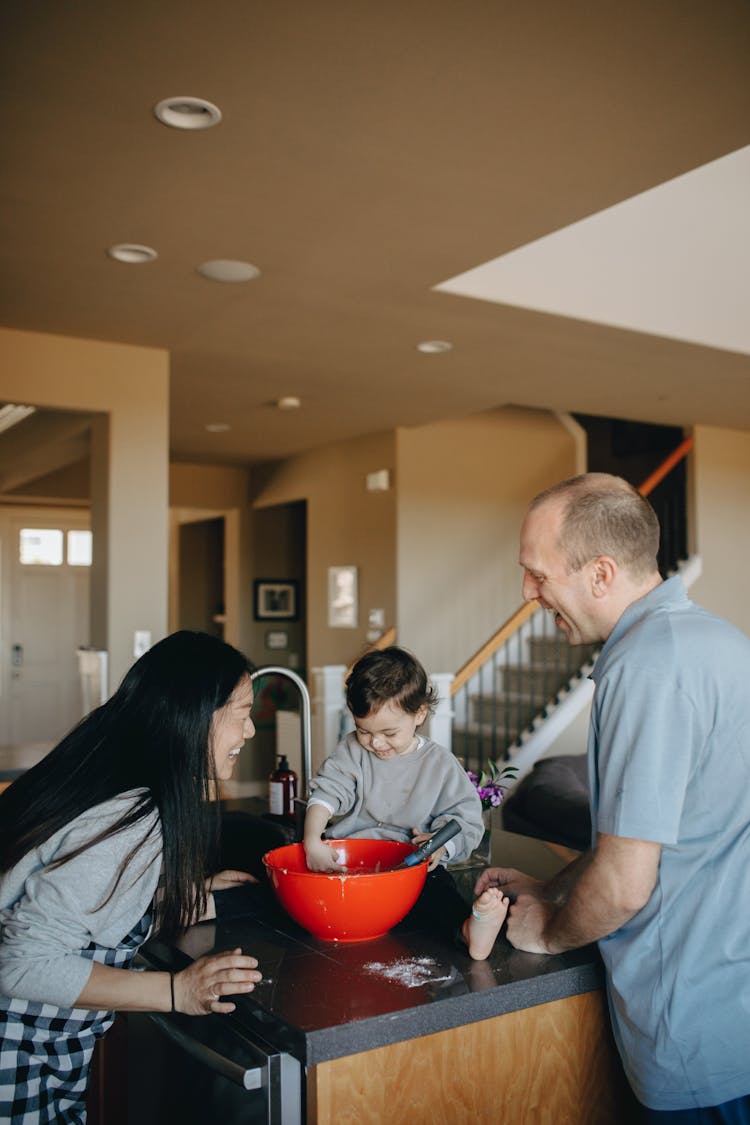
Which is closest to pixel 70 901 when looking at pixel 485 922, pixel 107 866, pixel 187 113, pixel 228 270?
pixel 107 866

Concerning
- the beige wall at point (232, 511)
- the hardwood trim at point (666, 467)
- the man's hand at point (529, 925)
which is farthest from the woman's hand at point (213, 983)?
the beige wall at point (232, 511)

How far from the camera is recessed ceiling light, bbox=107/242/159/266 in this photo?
356 centimetres

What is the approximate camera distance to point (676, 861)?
137cm

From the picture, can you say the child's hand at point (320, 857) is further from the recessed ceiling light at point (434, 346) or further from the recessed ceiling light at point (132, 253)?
the recessed ceiling light at point (434, 346)

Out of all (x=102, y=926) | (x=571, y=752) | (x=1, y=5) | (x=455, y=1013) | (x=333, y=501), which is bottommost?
(x=571, y=752)

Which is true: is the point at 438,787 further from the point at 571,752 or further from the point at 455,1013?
the point at 571,752

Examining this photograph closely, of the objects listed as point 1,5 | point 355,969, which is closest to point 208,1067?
point 355,969

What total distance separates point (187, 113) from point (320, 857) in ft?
6.42

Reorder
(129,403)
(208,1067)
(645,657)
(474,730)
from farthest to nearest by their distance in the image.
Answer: (474,730) < (129,403) < (208,1067) < (645,657)

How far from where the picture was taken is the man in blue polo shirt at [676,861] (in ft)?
4.35

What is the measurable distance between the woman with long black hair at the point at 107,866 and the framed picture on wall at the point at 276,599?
26.1 ft

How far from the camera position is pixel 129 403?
4965mm

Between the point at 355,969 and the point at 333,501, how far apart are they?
267 inches

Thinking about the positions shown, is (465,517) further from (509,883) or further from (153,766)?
(153,766)
